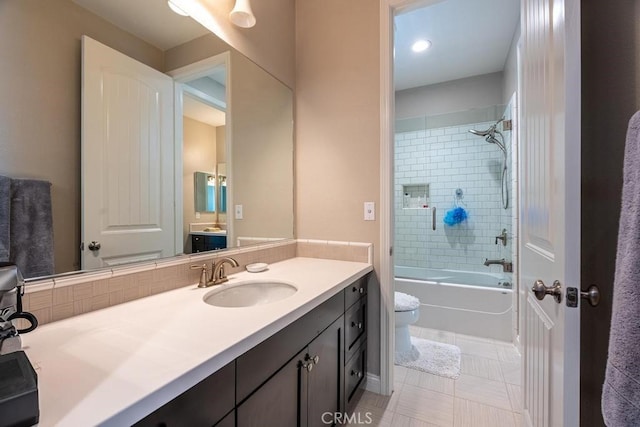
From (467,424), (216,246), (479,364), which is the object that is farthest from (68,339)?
(479,364)

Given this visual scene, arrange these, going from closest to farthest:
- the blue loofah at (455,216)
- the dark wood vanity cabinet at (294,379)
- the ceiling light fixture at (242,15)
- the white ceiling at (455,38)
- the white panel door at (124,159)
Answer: the dark wood vanity cabinet at (294,379) → the white panel door at (124,159) → the ceiling light fixture at (242,15) → the white ceiling at (455,38) → the blue loofah at (455,216)

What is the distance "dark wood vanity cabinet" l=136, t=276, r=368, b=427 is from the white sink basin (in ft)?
0.84

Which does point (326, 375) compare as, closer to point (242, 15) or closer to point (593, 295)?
point (593, 295)

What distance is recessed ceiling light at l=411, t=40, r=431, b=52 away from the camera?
104 inches

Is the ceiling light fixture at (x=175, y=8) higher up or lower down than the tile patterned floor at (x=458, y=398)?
higher up

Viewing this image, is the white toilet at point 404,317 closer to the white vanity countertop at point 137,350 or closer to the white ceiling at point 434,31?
the white vanity countertop at point 137,350

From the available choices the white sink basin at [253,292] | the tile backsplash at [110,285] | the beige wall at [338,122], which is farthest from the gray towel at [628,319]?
the tile backsplash at [110,285]

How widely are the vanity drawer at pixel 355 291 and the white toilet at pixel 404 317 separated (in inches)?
21.5

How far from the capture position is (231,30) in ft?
5.02

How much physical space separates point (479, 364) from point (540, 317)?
1.28 metres

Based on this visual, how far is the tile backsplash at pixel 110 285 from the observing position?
0.83m

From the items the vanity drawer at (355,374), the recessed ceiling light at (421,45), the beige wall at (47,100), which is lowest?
the vanity drawer at (355,374)

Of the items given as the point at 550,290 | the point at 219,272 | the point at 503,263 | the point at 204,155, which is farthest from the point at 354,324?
the point at 503,263

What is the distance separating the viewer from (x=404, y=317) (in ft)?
6.98
